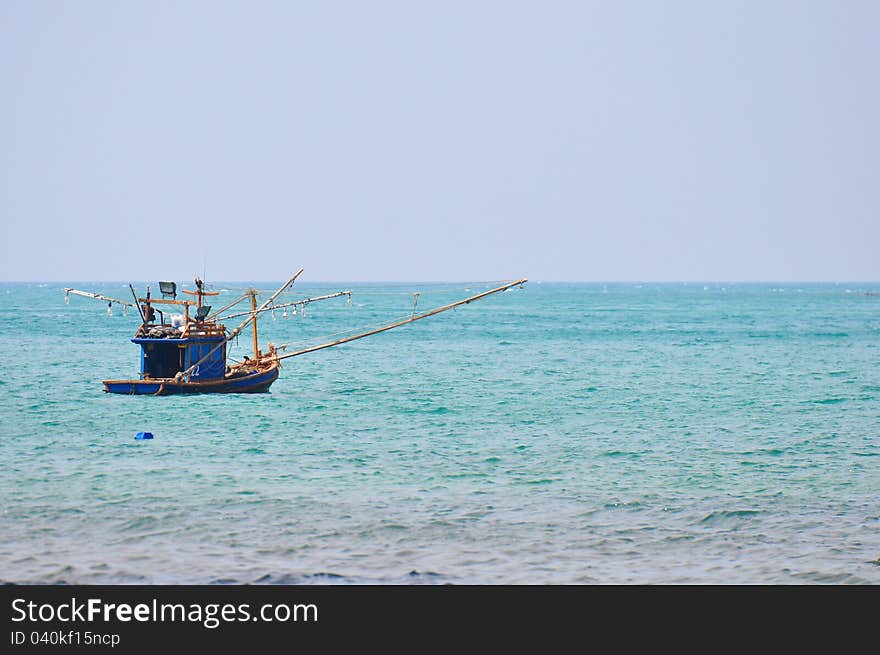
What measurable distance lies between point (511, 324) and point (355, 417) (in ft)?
312

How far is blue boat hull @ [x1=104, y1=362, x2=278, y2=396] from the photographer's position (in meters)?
48.2

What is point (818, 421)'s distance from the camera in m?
42.9

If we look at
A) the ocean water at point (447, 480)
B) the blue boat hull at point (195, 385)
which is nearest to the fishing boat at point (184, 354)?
the blue boat hull at point (195, 385)

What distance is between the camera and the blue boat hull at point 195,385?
48.2 metres

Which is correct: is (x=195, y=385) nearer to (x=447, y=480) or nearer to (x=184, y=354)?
(x=184, y=354)

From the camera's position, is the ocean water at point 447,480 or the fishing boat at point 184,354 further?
the fishing boat at point 184,354

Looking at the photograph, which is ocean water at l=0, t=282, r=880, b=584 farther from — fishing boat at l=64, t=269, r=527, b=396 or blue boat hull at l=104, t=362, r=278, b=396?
fishing boat at l=64, t=269, r=527, b=396

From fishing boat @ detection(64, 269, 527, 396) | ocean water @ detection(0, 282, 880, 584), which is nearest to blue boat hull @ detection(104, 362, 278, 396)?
fishing boat @ detection(64, 269, 527, 396)

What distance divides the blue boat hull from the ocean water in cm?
61

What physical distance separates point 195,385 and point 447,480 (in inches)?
874

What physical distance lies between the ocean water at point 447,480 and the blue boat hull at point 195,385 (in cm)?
61

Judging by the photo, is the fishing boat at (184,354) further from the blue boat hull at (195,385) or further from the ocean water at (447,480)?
the ocean water at (447,480)

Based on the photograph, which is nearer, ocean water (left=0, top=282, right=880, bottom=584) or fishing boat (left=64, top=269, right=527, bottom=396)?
ocean water (left=0, top=282, right=880, bottom=584)
